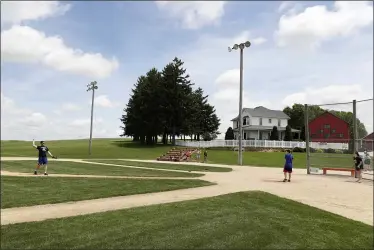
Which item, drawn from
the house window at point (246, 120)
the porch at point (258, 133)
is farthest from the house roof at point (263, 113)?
the porch at point (258, 133)

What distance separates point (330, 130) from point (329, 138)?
1.00m

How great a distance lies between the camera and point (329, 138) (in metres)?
19.6

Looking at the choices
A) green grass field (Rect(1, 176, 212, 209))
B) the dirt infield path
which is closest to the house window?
the dirt infield path

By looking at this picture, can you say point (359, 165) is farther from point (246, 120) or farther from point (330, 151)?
point (246, 120)

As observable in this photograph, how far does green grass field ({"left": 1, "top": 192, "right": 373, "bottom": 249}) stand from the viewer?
742 cm

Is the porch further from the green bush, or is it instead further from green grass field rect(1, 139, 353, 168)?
the green bush

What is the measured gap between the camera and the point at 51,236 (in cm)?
765

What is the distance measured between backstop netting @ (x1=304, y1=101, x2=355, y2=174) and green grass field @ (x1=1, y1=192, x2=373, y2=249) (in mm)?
9093

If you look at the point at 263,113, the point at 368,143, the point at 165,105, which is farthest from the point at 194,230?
the point at 263,113

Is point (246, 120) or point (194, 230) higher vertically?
point (246, 120)

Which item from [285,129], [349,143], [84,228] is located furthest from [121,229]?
[285,129]

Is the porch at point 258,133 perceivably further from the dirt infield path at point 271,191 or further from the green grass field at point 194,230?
the green grass field at point 194,230

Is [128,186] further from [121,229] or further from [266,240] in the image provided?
[266,240]

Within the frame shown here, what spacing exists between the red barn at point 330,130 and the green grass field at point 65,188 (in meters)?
7.10
